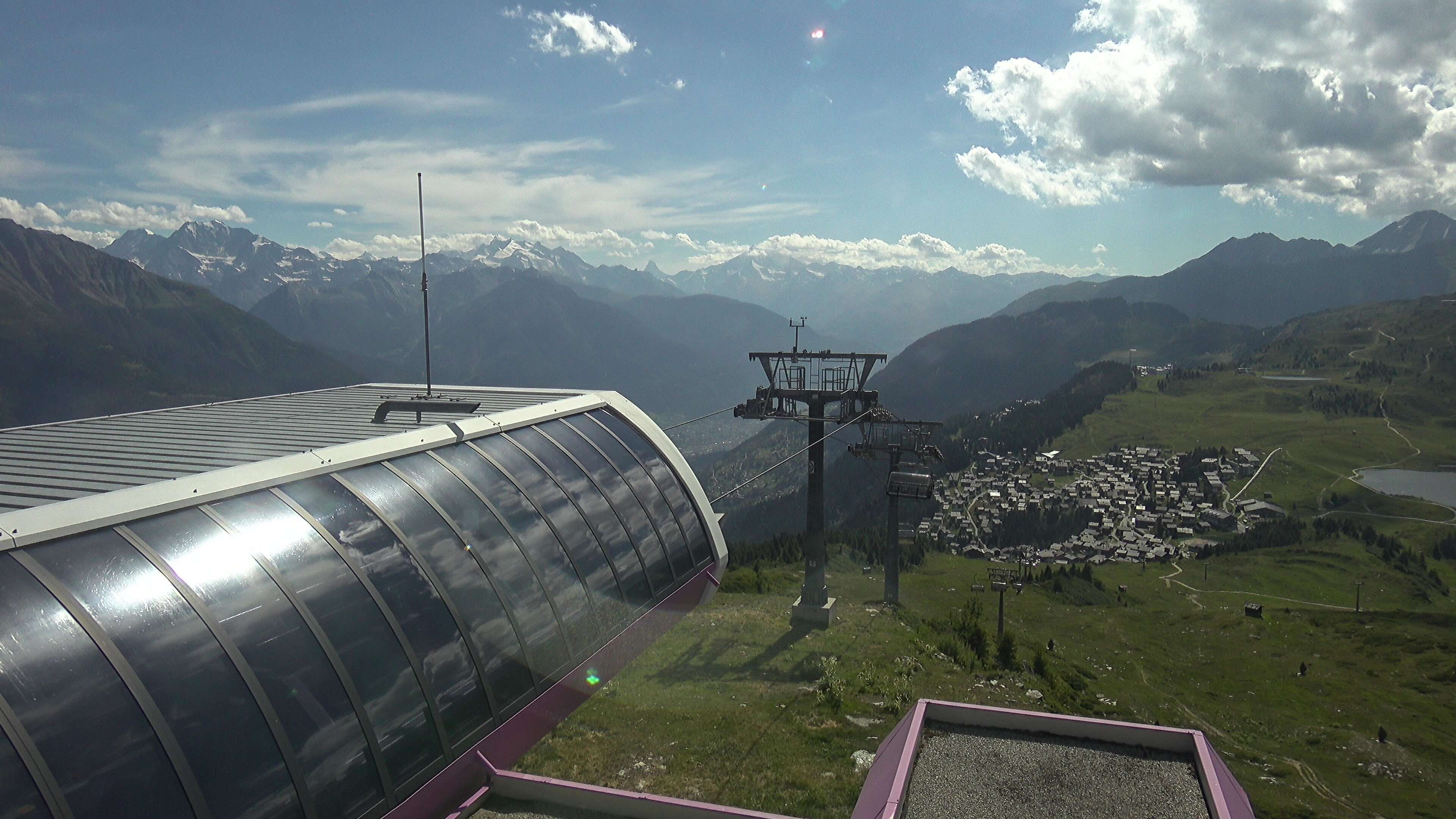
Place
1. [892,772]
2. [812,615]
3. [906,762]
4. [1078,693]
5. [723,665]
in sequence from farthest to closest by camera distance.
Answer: [1078,693] → [812,615] → [723,665] → [892,772] → [906,762]

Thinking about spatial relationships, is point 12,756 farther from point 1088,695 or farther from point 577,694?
point 1088,695

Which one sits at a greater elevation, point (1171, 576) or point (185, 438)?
point (185, 438)

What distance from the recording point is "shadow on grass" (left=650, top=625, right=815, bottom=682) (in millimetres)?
33031

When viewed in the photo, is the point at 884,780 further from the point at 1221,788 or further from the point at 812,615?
the point at 812,615

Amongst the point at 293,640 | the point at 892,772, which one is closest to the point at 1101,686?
the point at 892,772

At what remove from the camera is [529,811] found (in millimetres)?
13969

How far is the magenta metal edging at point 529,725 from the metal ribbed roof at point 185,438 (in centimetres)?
599

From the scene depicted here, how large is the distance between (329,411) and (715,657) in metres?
21.9

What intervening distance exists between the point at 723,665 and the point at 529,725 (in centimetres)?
2238

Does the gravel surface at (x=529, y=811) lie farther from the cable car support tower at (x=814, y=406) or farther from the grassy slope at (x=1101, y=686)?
the cable car support tower at (x=814, y=406)

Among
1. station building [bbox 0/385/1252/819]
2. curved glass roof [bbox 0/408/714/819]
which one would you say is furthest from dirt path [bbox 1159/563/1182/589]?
curved glass roof [bbox 0/408/714/819]

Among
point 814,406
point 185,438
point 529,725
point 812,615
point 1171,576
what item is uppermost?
point 185,438

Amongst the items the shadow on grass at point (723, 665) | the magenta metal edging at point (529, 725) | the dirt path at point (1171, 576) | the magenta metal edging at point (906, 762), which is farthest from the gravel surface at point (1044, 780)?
the dirt path at point (1171, 576)

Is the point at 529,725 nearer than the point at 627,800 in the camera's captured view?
Yes
